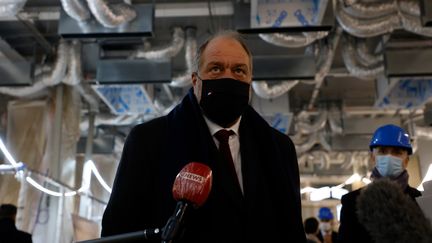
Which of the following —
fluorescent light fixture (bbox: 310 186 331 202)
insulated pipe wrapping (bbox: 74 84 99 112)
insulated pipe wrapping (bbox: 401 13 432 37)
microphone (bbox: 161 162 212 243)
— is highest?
insulated pipe wrapping (bbox: 74 84 99 112)

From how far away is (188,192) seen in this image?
3.10 ft

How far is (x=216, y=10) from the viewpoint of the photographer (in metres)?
4.87

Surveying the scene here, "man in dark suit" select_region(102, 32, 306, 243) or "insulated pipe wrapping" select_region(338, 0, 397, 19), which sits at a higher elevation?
"insulated pipe wrapping" select_region(338, 0, 397, 19)

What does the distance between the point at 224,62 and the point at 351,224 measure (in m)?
1.15

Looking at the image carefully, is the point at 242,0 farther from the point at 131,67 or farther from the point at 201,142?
the point at 201,142

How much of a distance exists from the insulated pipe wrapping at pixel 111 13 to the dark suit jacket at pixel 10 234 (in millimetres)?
1715

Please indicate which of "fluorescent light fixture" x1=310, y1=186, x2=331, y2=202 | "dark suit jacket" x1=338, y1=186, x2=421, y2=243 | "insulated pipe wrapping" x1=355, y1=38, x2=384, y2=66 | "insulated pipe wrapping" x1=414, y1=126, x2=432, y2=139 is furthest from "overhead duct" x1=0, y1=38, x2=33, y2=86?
"fluorescent light fixture" x1=310, y1=186, x2=331, y2=202

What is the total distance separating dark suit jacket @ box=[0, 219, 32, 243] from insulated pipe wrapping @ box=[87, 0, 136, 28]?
172 centimetres

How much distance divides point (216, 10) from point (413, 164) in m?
6.98

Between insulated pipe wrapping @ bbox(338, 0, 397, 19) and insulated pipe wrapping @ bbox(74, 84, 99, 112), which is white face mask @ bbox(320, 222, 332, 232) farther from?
insulated pipe wrapping @ bbox(74, 84, 99, 112)

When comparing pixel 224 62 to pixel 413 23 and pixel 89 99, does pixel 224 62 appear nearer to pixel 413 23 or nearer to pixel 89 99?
pixel 413 23

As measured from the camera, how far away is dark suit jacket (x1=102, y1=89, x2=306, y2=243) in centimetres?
116

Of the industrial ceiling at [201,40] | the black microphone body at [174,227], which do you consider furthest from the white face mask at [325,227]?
the black microphone body at [174,227]

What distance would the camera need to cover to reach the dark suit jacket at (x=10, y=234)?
3625 millimetres
